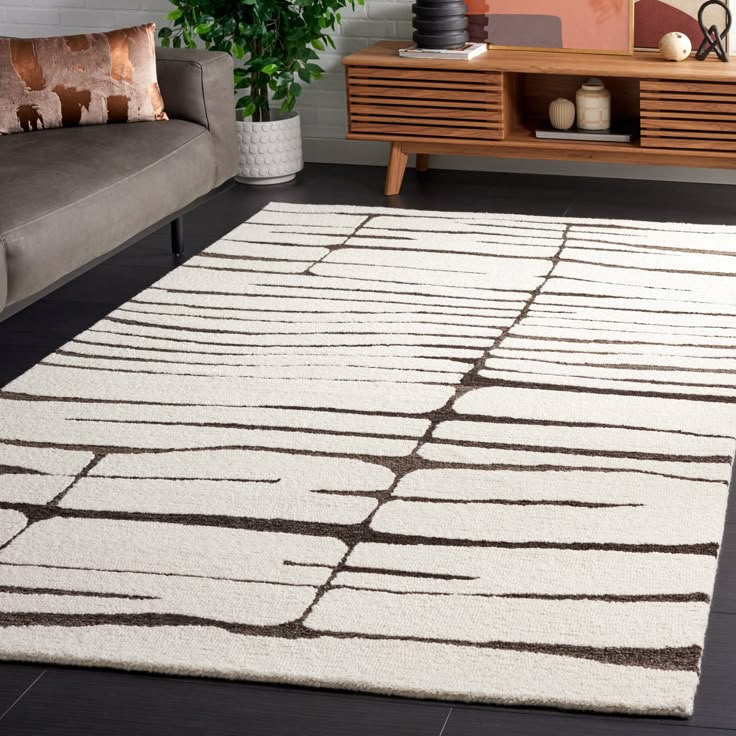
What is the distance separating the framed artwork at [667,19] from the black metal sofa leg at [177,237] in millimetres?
1834

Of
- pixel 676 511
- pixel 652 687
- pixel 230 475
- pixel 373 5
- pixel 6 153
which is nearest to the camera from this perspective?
pixel 652 687

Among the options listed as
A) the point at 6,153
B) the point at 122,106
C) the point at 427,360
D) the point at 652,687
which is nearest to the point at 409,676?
the point at 652,687

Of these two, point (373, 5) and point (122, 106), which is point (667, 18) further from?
point (122, 106)

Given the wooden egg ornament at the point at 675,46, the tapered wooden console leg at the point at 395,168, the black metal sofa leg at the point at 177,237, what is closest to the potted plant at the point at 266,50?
the tapered wooden console leg at the point at 395,168

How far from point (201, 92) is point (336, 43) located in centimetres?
140

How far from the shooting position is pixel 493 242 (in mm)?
4031

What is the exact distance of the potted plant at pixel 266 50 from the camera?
457 centimetres

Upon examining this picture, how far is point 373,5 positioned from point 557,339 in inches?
87.8

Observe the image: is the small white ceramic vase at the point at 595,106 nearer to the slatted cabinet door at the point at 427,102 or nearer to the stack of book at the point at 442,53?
the slatted cabinet door at the point at 427,102

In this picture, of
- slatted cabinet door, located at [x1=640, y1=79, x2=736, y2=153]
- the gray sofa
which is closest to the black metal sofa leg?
the gray sofa

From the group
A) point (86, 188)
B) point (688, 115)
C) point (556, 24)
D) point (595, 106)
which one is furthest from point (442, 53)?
point (86, 188)

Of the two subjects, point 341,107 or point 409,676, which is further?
point 341,107

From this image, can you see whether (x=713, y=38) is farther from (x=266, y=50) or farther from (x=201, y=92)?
(x=201, y=92)

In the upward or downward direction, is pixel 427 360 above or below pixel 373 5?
below
